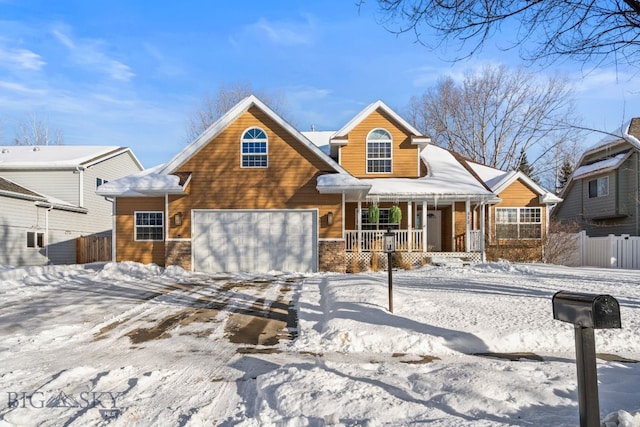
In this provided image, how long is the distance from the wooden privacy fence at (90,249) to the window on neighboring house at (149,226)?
276 inches

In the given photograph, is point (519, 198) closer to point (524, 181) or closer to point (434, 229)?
point (524, 181)

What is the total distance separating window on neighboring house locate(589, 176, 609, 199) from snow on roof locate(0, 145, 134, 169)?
91.0ft

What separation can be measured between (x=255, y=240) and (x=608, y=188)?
61.9ft

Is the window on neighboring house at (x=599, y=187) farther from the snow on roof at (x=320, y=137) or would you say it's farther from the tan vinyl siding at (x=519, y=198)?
the snow on roof at (x=320, y=137)

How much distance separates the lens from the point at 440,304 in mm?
7375

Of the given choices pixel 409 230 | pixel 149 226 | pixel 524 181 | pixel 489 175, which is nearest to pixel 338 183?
pixel 409 230

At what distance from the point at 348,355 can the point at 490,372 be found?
5.41 ft

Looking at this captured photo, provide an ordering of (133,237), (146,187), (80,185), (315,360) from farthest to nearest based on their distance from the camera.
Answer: (80,185) < (133,237) < (146,187) < (315,360)

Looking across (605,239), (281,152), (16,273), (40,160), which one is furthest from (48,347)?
(40,160)

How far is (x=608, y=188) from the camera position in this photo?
22.7m

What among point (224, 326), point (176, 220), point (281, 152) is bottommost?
point (224, 326)

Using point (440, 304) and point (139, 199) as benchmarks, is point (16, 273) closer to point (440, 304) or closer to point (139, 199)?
point (139, 199)

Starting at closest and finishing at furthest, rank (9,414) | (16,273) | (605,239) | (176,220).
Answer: (9,414), (16,273), (176,220), (605,239)

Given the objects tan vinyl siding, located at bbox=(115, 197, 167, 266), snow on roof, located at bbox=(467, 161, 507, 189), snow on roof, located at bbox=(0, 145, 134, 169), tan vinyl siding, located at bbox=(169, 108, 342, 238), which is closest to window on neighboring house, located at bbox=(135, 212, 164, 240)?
tan vinyl siding, located at bbox=(115, 197, 167, 266)
